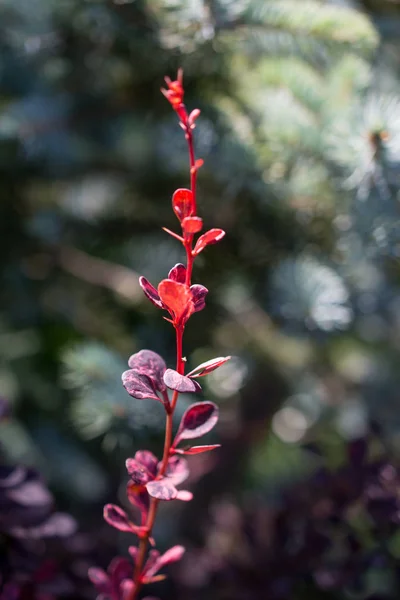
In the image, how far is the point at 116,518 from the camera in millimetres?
395

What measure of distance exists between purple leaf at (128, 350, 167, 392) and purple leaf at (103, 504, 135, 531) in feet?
0.29

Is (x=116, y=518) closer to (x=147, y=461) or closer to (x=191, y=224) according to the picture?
(x=147, y=461)

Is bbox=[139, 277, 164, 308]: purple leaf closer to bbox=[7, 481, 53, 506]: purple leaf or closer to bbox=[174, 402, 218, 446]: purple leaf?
bbox=[174, 402, 218, 446]: purple leaf

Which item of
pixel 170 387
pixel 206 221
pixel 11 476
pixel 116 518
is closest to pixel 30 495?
pixel 11 476

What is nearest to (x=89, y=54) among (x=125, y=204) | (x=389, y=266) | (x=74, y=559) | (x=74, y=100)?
(x=74, y=100)

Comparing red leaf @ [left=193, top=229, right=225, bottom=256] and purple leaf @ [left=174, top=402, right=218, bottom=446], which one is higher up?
red leaf @ [left=193, top=229, right=225, bottom=256]

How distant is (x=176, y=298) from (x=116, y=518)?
161 millimetres

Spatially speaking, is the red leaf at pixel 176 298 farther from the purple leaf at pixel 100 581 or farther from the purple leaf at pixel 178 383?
the purple leaf at pixel 100 581

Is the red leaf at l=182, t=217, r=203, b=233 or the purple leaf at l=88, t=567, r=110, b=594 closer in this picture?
the red leaf at l=182, t=217, r=203, b=233

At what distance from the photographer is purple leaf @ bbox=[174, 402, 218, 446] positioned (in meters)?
0.39

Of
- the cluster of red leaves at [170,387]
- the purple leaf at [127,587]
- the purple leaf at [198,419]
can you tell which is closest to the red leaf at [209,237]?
the cluster of red leaves at [170,387]

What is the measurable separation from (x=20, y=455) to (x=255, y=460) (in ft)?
1.39

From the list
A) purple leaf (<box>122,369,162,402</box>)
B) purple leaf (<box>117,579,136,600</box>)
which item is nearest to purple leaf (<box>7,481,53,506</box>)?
purple leaf (<box>117,579,136,600</box>)

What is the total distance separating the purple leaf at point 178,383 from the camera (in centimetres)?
32
